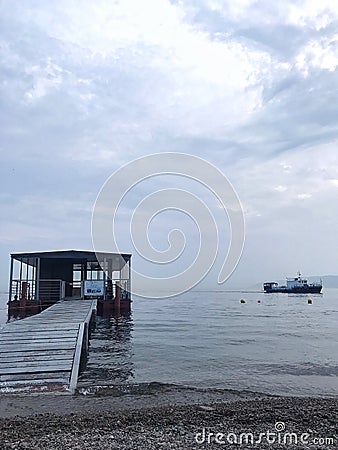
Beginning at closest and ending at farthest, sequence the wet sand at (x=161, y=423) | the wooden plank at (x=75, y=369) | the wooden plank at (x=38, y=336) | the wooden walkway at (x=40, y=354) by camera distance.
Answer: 1. the wet sand at (x=161, y=423)
2. the wooden plank at (x=75, y=369)
3. the wooden walkway at (x=40, y=354)
4. the wooden plank at (x=38, y=336)

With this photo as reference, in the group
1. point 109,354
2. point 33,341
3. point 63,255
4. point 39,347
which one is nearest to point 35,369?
point 39,347

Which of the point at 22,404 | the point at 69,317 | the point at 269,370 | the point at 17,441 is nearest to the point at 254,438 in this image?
the point at 17,441

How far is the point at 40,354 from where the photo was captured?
11070 millimetres

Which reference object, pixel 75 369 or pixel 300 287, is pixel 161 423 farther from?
pixel 300 287

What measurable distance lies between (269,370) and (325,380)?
1.67 metres

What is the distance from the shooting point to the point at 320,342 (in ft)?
66.0

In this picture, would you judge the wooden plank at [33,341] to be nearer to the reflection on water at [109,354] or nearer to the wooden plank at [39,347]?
the wooden plank at [39,347]

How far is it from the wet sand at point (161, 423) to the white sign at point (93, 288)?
718 inches

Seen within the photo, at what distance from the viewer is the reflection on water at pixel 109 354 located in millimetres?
11625

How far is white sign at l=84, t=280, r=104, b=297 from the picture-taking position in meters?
27.3

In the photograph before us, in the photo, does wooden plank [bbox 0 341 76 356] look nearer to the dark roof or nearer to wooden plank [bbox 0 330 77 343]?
wooden plank [bbox 0 330 77 343]

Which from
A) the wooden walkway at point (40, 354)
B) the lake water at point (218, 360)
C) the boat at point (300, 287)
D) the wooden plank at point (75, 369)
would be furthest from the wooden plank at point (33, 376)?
the boat at point (300, 287)

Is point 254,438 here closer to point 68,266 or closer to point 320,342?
point 320,342

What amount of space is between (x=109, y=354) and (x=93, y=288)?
1234 centimetres
